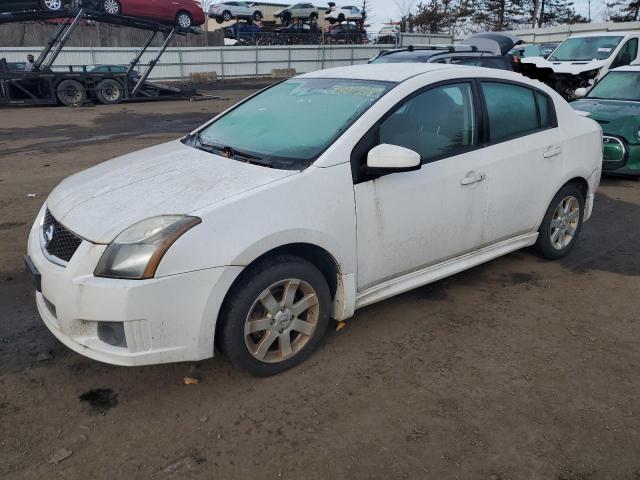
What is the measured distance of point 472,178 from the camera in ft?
11.7

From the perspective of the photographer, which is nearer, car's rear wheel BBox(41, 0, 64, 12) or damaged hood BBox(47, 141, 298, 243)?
damaged hood BBox(47, 141, 298, 243)

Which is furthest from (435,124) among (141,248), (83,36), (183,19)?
(83,36)

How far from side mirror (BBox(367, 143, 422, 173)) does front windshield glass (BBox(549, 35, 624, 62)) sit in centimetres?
1227

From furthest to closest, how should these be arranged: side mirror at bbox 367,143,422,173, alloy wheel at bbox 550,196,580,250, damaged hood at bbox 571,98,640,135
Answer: damaged hood at bbox 571,98,640,135 → alloy wheel at bbox 550,196,580,250 → side mirror at bbox 367,143,422,173

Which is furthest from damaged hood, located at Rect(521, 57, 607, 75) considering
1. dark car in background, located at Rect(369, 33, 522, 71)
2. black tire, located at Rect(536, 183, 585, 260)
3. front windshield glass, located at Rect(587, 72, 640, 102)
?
black tire, located at Rect(536, 183, 585, 260)

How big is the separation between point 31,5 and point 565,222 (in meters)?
15.9

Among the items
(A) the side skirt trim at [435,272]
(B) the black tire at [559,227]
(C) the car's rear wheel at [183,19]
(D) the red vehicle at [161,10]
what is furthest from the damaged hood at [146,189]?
(C) the car's rear wheel at [183,19]

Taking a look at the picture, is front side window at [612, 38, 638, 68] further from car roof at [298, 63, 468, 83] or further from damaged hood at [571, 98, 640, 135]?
car roof at [298, 63, 468, 83]

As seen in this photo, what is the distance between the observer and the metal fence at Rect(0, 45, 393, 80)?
25859 mm

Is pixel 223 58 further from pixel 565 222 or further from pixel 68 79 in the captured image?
pixel 565 222

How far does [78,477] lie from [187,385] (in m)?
0.74

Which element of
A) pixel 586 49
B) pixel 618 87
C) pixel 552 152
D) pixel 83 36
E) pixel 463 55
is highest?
pixel 83 36

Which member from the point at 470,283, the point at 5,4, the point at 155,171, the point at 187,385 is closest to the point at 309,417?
the point at 187,385

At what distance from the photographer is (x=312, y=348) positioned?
311 centimetres
